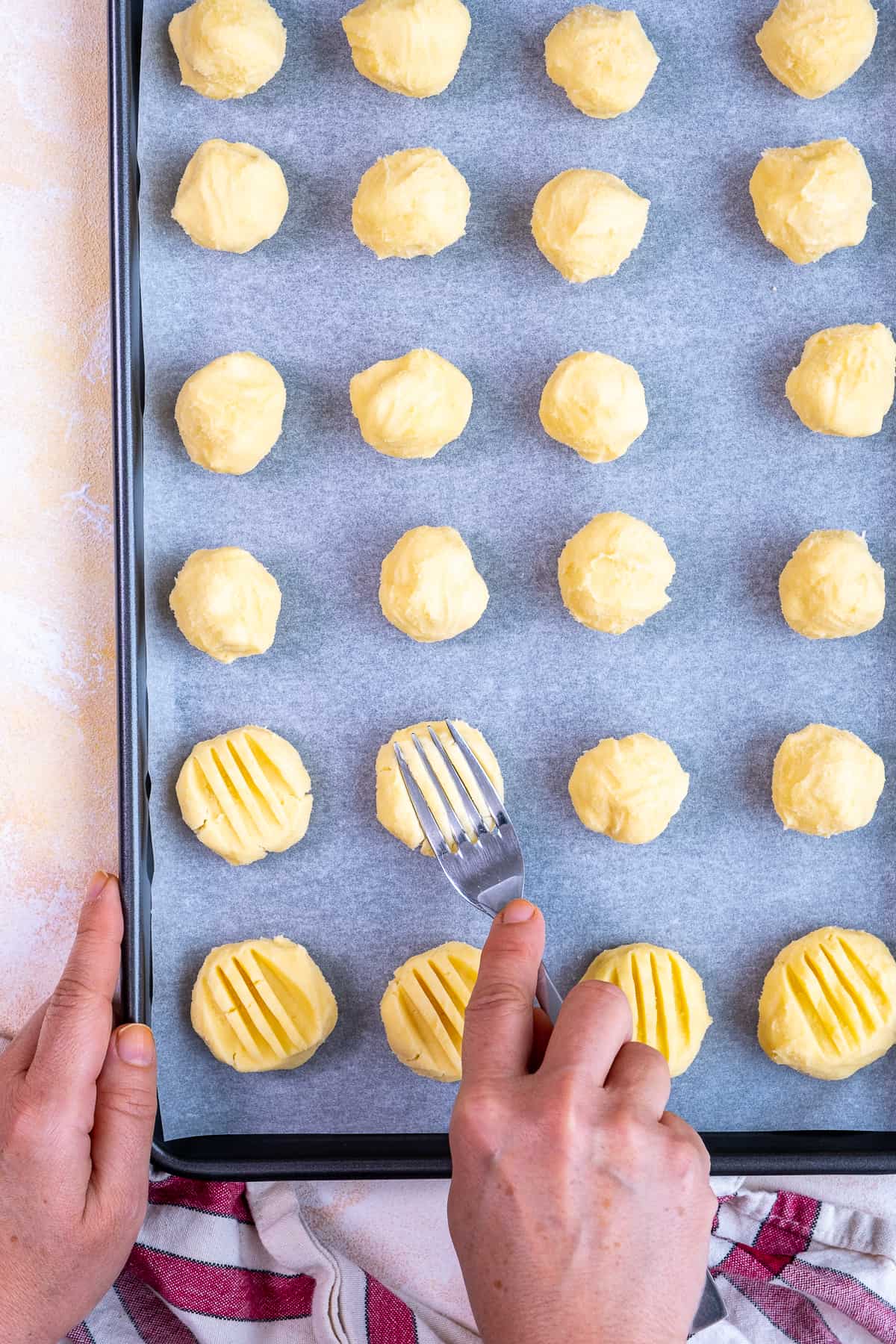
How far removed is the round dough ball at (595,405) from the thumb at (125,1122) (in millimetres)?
885

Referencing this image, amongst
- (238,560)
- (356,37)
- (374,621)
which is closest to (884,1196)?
(374,621)

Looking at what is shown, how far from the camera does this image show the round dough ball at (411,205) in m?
1.43

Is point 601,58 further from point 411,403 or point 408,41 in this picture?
point 411,403

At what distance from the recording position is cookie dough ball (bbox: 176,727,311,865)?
4.65ft

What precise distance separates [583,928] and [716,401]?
70 cm

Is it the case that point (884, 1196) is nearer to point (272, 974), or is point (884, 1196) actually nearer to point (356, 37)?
point (272, 974)

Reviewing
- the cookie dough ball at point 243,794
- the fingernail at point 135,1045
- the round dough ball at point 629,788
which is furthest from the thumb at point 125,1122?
the round dough ball at point 629,788

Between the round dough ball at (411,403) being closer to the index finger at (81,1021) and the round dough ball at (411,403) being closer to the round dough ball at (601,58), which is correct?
the round dough ball at (601,58)

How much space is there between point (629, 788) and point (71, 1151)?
0.75 metres

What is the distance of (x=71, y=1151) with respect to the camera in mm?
1214

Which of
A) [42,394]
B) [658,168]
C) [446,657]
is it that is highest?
[658,168]

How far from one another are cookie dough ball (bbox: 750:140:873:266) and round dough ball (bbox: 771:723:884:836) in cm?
62

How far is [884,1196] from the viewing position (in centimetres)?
A: 147

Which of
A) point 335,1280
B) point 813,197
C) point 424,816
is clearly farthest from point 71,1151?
point 813,197
